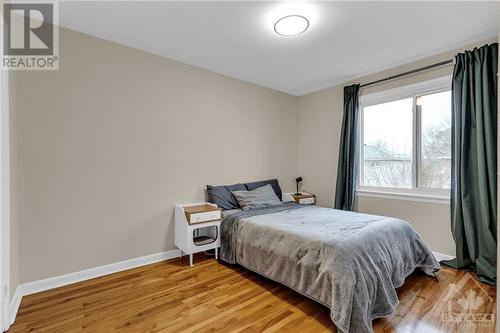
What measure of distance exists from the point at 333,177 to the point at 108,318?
347cm

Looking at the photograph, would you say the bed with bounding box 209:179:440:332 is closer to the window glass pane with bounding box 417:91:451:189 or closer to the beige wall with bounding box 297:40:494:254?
the beige wall with bounding box 297:40:494:254

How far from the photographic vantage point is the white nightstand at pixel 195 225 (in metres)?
2.85

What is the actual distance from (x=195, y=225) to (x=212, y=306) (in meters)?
1.03

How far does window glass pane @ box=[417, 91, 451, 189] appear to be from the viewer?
9.76 feet

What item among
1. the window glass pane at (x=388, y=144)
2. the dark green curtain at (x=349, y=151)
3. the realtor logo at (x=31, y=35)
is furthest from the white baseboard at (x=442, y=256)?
the realtor logo at (x=31, y=35)

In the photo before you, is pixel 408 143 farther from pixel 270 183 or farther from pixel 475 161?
pixel 270 183

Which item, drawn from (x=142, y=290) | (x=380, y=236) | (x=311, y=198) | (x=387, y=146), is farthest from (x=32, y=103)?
(x=387, y=146)

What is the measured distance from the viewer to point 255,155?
13.3 ft

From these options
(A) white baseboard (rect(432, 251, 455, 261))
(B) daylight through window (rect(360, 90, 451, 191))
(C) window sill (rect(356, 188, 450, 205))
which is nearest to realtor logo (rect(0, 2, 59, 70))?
(B) daylight through window (rect(360, 90, 451, 191))

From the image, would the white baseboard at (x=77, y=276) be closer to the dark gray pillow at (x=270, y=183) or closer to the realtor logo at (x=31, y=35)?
the dark gray pillow at (x=270, y=183)

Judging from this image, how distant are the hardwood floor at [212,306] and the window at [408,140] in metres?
1.16

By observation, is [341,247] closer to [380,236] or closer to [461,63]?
[380,236]

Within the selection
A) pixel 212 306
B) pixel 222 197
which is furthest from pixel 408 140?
pixel 212 306

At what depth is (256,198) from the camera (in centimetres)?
350
